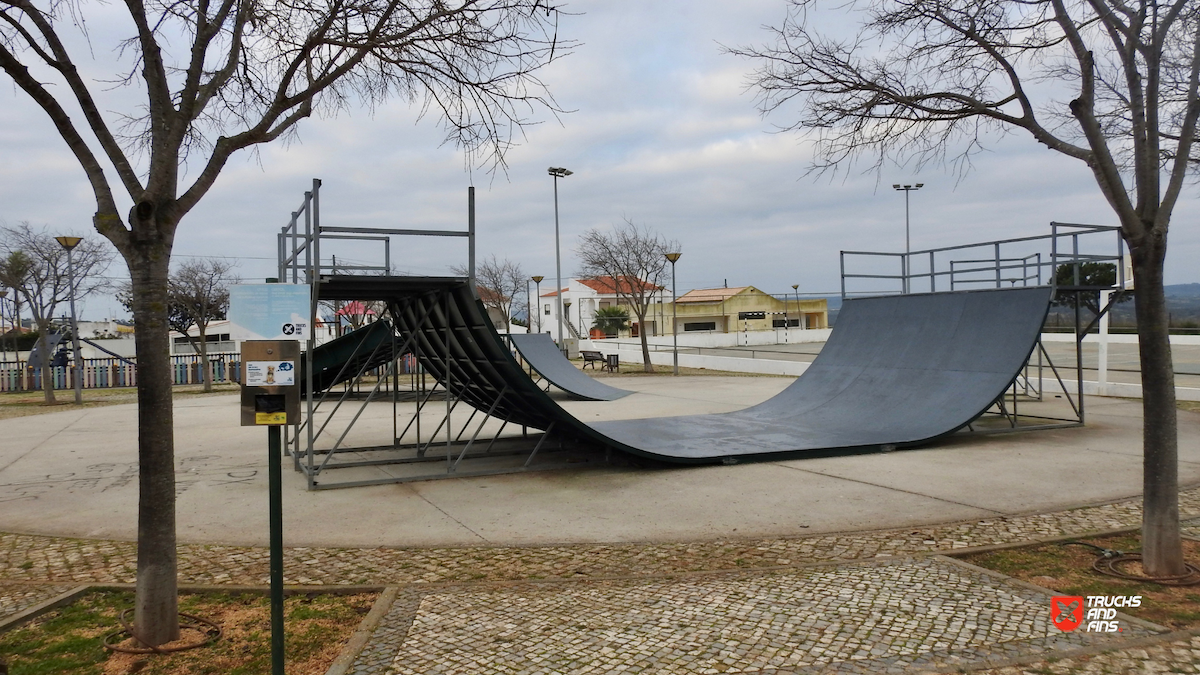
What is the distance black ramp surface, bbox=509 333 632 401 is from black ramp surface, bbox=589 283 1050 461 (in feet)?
21.1

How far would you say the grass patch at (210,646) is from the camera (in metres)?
4.05

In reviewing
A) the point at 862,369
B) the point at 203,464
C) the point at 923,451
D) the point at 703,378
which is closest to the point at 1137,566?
the point at 923,451

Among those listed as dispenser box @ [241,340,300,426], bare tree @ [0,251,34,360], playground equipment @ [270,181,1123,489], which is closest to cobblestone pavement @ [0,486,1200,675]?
dispenser box @ [241,340,300,426]

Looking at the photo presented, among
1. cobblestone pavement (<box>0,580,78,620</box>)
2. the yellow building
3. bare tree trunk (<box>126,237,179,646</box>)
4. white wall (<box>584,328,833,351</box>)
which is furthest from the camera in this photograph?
the yellow building

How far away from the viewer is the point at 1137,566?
543cm

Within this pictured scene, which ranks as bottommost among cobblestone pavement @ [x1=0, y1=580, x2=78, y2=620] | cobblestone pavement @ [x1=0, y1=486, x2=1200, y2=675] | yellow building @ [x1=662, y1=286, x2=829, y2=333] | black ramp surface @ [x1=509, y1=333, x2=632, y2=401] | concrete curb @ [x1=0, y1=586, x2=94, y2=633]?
cobblestone pavement @ [x1=0, y1=486, x2=1200, y2=675]

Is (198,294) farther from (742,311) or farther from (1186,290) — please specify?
(1186,290)

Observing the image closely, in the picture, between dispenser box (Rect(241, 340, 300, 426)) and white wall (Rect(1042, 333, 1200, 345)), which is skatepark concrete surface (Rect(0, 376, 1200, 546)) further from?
white wall (Rect(1042, 333, 1200, 345))

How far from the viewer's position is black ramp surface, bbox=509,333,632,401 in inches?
803

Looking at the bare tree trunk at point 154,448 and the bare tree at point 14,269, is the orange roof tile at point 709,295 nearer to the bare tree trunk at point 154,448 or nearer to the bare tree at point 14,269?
the bare tree at point 14,269

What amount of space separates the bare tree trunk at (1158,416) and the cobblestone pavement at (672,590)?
107 cm

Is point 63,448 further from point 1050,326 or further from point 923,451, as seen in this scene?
point 1050,326

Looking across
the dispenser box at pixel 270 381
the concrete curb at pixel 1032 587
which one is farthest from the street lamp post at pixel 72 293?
the concrete curb at pixel 1032 587

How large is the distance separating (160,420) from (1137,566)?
624cm
